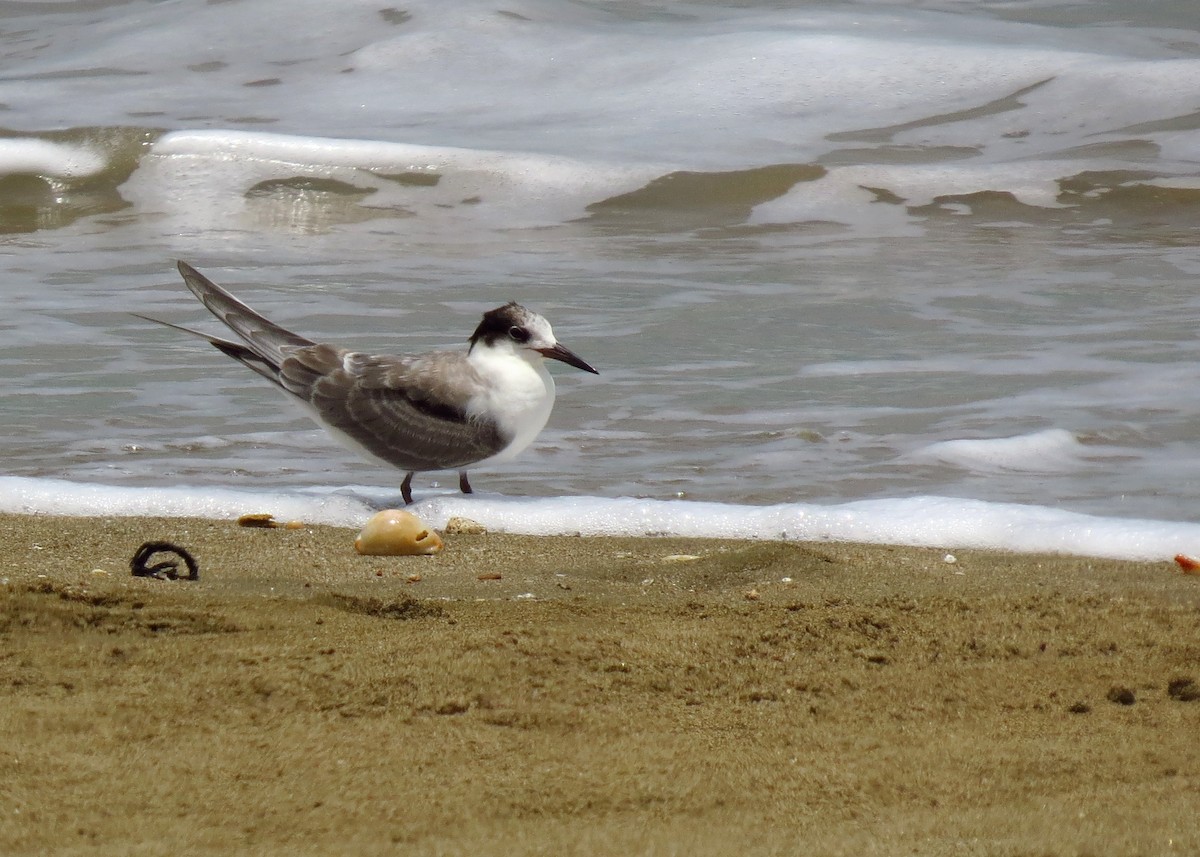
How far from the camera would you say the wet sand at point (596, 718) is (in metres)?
1.95

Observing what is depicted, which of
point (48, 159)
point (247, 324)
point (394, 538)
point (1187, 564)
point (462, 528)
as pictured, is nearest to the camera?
point (1187, 564)

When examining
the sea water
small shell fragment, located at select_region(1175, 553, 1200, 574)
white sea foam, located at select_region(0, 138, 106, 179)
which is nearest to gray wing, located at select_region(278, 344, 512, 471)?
the sea water

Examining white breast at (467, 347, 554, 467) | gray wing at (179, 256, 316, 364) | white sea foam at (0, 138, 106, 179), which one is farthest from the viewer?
white sea foam at (0, 138, 106, 179)

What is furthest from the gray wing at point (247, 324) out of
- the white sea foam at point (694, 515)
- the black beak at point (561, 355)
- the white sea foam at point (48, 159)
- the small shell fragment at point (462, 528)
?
the white sea foam at point (48, 159)

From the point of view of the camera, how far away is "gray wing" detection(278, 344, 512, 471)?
4.70 m

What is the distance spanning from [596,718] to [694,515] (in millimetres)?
1967

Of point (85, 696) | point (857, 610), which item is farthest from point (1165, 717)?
point (85, 696)

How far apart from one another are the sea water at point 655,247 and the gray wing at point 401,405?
16 centimetres

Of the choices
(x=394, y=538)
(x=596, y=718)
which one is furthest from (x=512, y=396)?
(x=596, y=718)

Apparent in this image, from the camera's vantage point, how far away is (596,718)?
93.0 inches

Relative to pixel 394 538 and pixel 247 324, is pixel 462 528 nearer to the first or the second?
pixel 394 538

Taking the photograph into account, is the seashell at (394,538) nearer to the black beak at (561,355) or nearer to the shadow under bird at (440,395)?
the shadow under bird at (440,395)

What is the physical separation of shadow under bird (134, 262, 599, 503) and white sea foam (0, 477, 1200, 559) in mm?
177

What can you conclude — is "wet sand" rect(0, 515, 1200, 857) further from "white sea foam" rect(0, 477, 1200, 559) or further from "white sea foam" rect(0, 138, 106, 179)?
"white sea foam" rect(0, 138, 106, 179)
